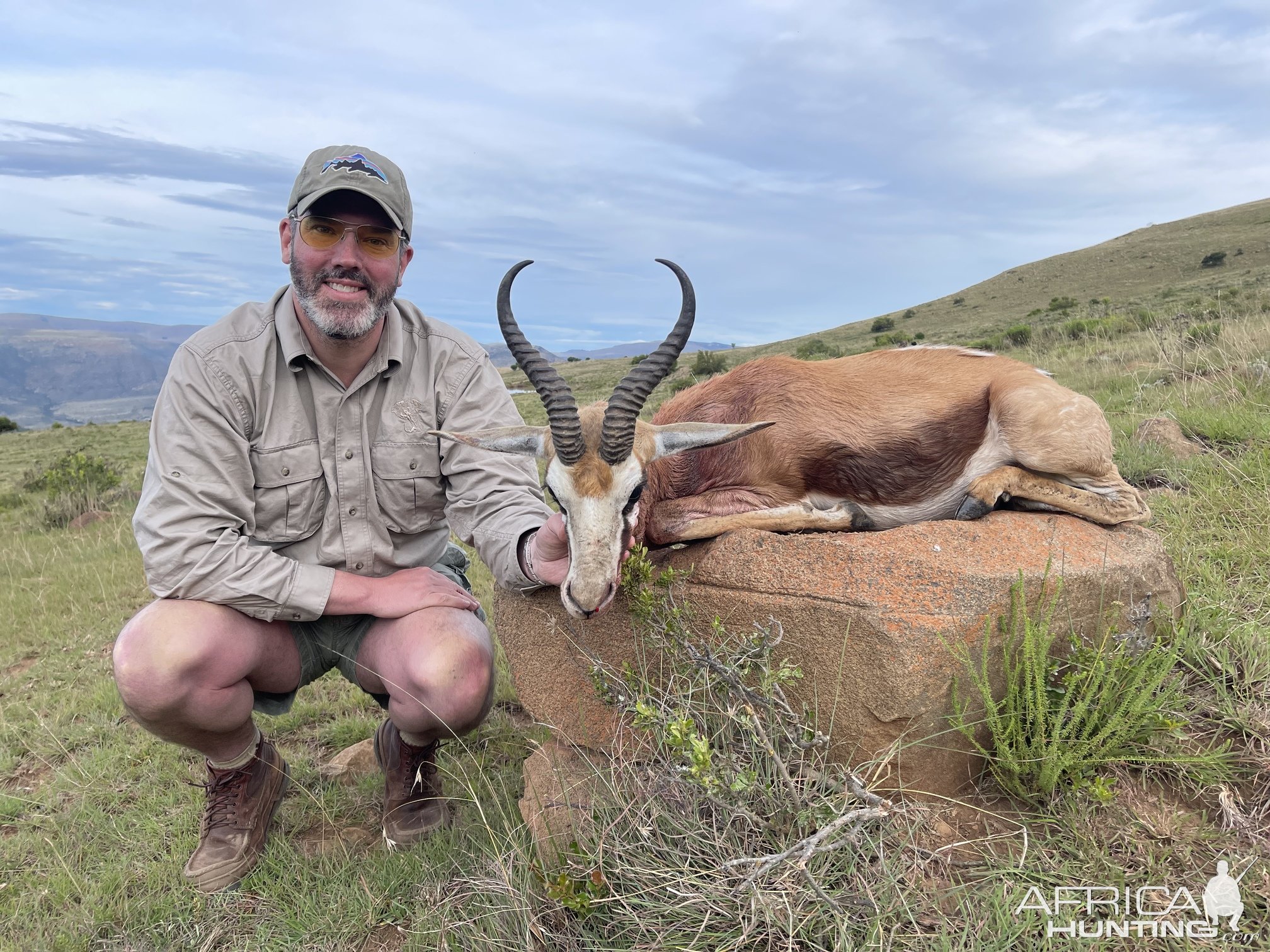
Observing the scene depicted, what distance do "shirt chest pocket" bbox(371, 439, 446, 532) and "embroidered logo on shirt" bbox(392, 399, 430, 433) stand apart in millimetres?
100

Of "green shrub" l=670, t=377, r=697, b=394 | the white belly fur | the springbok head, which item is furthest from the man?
"green shrub" l=670, t=377, r=697, b=394

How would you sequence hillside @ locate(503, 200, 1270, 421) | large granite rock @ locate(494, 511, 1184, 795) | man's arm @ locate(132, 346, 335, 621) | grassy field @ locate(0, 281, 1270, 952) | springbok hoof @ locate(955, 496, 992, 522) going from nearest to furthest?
grassy field @ locate(0, 281, 1270, 952) → large granite rock @ locate(494, 511, 1184, 795) → man's arm @ locate(132, 346, 335, 621) → springbok hoof @ locate(955, 496, 992, 522) → hillside @ locate(503, 200, 1270, 421)

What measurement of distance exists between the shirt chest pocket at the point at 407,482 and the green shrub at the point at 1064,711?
3.07m

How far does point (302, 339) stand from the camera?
4.52 meters

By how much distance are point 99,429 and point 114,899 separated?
136 ft

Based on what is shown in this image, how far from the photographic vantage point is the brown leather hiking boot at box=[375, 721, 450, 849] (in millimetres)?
4477

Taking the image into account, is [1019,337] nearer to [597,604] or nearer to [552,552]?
[552,552]

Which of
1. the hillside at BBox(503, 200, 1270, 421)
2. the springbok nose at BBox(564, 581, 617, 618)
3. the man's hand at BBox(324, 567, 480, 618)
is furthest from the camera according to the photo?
the hillside at BBox(503, 200, 1270, 421)

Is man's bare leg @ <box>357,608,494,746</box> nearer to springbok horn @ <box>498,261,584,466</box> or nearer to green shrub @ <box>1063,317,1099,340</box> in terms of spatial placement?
springbok horn @ <box>498,261,584,466</box>

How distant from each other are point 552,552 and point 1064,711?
7.96 ft

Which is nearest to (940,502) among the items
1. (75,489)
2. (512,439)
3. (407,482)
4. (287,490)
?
(512,439)

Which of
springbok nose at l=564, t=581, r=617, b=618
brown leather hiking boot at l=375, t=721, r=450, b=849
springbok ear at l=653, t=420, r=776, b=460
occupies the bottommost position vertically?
brown leather hiking boot at l=375, t=721, r=450, b=849

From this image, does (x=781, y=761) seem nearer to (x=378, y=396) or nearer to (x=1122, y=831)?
(x=1122, y=831)

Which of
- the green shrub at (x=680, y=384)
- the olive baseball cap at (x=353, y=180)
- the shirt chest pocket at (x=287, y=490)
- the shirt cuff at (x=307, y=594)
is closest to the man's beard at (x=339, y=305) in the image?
the olive baseball cap at (x=353, y=180)
